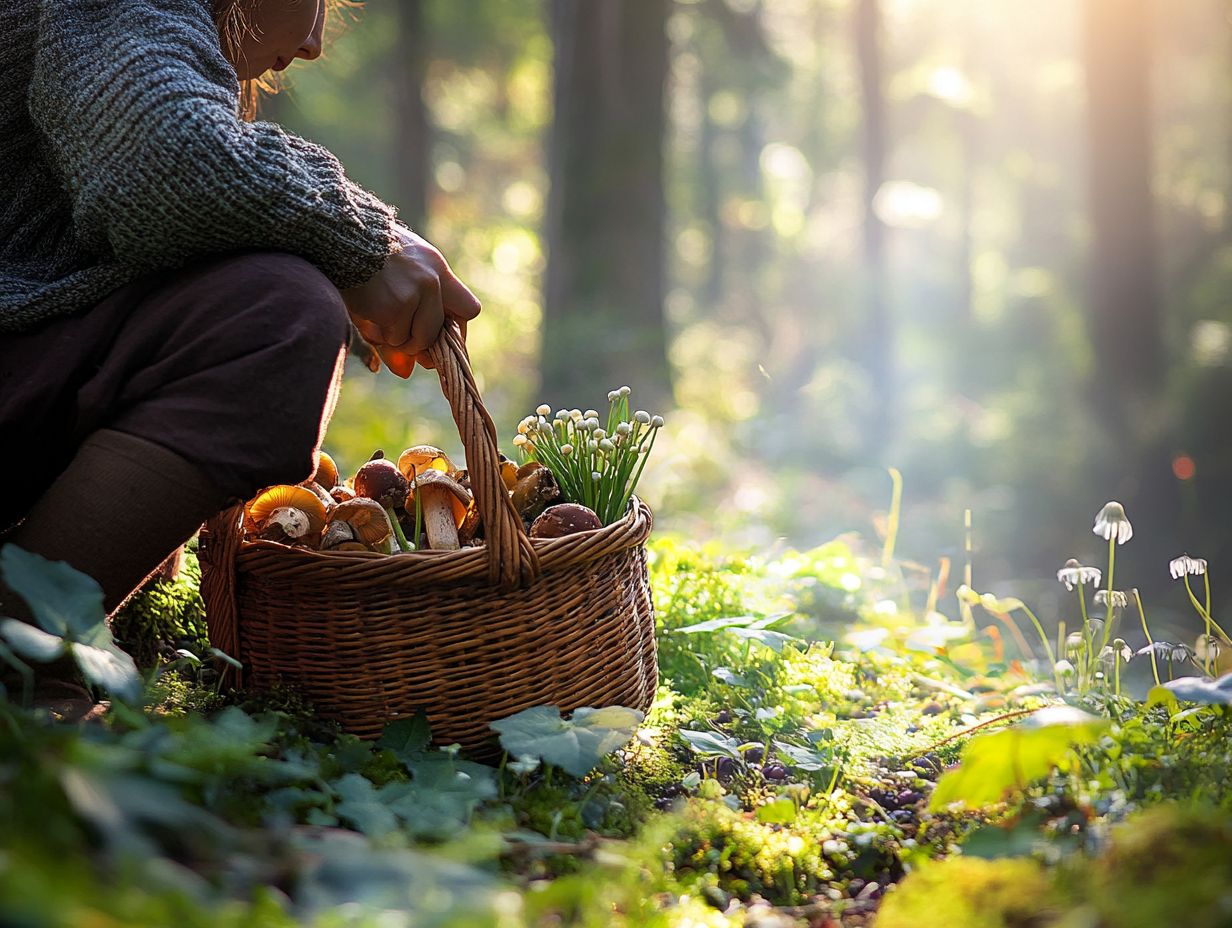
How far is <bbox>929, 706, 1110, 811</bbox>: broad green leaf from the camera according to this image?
58.6 inches

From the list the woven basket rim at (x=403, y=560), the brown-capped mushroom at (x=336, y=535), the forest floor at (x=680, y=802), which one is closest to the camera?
the forest floor at (x=680, y=802)

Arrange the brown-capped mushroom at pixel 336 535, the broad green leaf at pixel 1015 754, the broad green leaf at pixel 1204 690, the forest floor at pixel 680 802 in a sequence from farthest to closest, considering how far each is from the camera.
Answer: the brown-capped mushroom at pixel 336 535 → the broad green leaf at pixel 1204 690 → the broad green leaf at pixel 1015 754 → the forest floor at pixel 680 802

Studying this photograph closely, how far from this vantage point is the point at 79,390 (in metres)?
1.80

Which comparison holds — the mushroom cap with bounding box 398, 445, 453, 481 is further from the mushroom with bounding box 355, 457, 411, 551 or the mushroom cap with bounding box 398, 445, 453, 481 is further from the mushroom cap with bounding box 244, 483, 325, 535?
the mushroom cap with bounding box 244, 483, 325, 535

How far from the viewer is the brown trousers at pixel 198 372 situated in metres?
1.71

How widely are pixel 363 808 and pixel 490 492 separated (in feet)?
1.86

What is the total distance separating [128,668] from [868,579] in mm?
2926

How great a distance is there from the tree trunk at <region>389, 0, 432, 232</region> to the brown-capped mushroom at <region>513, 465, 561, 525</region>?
1074 centimetres

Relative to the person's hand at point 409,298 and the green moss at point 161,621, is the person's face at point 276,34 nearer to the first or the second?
the person's hand at point 409,298

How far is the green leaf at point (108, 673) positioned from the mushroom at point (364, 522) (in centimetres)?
63

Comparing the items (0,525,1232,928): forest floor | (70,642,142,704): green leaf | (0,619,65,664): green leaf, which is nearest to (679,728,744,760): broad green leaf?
(0,525,1232,928): forest floor

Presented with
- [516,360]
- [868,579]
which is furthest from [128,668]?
[516,360]

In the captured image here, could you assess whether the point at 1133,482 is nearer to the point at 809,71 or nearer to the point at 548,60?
the point at 548,60

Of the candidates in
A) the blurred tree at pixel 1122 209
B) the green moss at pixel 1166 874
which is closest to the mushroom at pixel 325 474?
the green moss at pixel 1166 874
